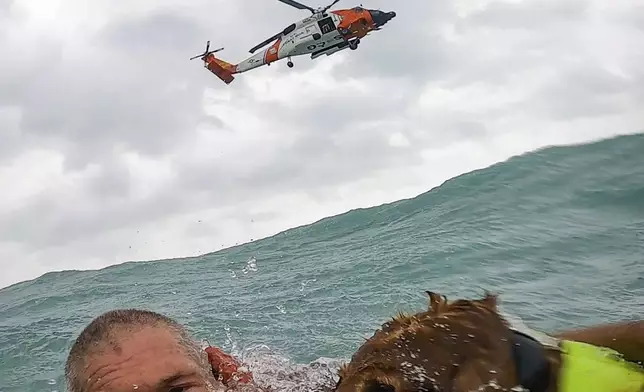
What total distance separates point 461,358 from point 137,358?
2.20 m

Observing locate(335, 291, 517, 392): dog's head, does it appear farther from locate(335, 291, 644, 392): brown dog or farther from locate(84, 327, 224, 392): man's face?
locate(84, 327, 224, 392): man's face

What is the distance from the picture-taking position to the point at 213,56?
3003cm

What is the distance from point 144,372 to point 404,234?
1200 cm

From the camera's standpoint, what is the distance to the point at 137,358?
3.16 m

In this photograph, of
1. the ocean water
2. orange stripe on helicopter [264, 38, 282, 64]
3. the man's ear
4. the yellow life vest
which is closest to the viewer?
the yellow life vest

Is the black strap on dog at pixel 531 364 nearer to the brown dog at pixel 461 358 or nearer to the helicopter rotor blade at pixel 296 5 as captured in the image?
the brown dog at pixel 461 358

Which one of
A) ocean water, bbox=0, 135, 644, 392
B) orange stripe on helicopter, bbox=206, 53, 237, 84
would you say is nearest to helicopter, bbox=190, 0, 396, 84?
orange stripe on helicopter, bbox=206, 53, 237, 84

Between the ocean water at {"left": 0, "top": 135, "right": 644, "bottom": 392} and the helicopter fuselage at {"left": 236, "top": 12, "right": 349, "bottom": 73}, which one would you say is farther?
the helicopter fuselage at {"left": 236, "top": 12, "right": 349, "bottom": 73}

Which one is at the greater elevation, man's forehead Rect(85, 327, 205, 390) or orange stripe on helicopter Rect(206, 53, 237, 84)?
orange stripe on helicopter Rect(206, 53, 237, 84)

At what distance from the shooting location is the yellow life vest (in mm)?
1248

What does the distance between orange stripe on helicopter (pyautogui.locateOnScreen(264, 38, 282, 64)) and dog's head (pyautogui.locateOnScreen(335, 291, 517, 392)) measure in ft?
81.0

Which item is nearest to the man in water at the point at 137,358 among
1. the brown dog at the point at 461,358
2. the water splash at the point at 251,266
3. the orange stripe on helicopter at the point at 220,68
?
the brown dog at the point at 461,358

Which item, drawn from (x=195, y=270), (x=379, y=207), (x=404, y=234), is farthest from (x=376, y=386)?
(x=379, y=207)

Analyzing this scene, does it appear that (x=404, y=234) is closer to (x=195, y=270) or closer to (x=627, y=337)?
(x=195, y=270)
